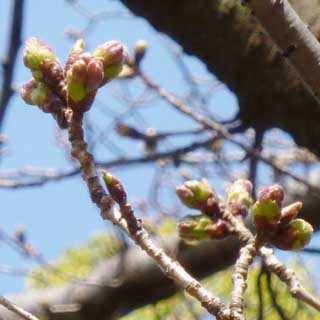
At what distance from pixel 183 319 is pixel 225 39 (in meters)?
1.19

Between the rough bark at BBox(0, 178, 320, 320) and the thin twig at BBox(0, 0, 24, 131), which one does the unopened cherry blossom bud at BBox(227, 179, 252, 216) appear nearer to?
the thin twig at BBox(0, 0, 24, 131)

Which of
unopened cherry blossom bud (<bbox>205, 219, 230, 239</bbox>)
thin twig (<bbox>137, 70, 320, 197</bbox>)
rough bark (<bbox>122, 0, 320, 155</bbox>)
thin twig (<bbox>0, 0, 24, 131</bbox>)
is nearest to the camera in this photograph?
unopened cherry blossom bud (<bbox>205, 219, 230, 239</bbox>)

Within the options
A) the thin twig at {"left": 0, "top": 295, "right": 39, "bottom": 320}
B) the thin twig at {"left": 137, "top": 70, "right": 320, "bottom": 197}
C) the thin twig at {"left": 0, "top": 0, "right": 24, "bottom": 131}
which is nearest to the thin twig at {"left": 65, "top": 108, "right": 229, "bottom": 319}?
the thin twig at {"left": 0, "top": 295, "right": 39, "bottom": 320}

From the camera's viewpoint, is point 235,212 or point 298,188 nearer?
point 235,212

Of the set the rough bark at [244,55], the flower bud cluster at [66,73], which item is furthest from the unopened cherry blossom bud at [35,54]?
the rough bark at [244,55]

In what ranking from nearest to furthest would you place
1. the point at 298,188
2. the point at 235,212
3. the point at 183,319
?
the point at 235,212 < the point at 298,188 < the point at 183,319

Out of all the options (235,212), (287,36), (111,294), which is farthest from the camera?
(111,294)

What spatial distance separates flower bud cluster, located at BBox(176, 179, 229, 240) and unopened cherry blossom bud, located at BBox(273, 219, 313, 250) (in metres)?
0.08

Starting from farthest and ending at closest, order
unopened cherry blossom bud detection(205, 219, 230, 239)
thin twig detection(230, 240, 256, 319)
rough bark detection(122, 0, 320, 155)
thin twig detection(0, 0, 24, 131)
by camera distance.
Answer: thin twig detection(0, 0, 24, 131) → rough bark detection(122, 0, 320, 155) → unopened cherry blossom bud detection(205, 219, 230, 239) → thin twig detection(230, 240, 256, 319)

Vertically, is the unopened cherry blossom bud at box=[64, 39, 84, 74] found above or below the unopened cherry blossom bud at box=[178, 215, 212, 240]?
above

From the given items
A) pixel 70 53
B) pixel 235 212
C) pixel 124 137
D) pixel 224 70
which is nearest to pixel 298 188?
pixel 124 137

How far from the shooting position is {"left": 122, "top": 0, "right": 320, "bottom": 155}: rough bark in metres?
1.16

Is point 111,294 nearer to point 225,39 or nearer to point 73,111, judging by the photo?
point 225,39

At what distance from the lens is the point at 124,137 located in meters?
2.02
